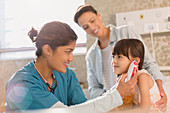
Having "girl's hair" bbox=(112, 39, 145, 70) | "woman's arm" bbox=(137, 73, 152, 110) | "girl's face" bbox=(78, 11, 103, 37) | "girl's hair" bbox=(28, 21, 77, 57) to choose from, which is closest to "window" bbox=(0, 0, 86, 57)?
"girl's hair" bbox=(28, 21, 77, 57)

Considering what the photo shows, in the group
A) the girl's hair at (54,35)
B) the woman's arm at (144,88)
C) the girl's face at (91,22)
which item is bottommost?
the woman's arm at (144,88)

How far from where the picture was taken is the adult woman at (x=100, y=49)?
1.26 metres

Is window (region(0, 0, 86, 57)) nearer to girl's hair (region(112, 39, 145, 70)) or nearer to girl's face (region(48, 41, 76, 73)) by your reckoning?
girl's face (region(48, 41, 76, 73))

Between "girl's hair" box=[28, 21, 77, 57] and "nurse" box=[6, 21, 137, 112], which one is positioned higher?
"girl's hair" box=[28, 21, 77, 57]

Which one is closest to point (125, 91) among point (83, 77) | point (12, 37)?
point (12, 37)

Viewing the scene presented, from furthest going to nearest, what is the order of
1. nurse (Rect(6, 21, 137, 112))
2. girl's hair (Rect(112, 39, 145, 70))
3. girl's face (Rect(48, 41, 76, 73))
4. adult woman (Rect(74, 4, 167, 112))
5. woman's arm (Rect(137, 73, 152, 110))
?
adult woman (Rect(74, 4, 167, 112)), girl's hair (Rect(112, 39, 145, 70)), woman's arm (Rect(137, 73, 152, 110)), girl's face (Rect(48, 41, 76, 73)), nurse (Rect(6, 21, 137, 112))

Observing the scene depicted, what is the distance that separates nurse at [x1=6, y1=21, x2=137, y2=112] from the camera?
63 cm

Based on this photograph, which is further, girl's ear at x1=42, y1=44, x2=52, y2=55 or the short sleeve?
girl's ear at x1=42, y1=44, x2=52, y2=55

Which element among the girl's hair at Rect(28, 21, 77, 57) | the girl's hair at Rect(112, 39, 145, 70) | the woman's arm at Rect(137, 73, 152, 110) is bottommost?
the woman's arm at Rect(137, 73, 152, 110)

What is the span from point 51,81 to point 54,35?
0.71 feet

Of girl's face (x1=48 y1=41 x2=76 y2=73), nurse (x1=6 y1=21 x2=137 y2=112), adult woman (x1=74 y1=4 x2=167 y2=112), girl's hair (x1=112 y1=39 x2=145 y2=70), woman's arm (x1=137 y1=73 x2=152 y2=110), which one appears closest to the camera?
nurse (x1=6 y1=21 x2=137 y2=112)

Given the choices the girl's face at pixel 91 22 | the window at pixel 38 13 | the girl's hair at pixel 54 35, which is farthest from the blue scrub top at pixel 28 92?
the girl's face at pixel 91 22

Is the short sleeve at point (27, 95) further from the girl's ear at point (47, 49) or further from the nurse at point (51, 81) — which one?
the girl's ear at point (47, 49)

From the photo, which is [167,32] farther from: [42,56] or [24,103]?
[24,103]
